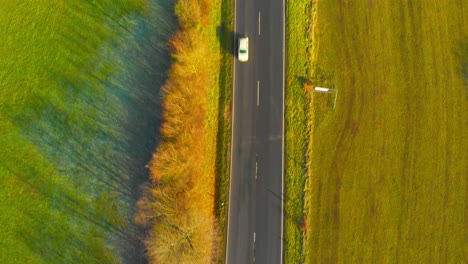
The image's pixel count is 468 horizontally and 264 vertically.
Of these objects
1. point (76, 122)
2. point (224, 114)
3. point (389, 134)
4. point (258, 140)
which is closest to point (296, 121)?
point (258, 140)

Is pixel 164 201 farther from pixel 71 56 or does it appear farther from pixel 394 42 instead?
pixel 394 42

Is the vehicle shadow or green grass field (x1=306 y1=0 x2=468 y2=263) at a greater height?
the vehicle shadow

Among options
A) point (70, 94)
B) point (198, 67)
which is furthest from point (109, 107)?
point (198, 67)

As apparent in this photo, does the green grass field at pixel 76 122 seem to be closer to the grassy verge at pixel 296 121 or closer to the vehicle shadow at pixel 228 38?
the vehicle shadow at pixel 228 38

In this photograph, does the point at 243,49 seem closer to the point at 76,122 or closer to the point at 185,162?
the point at 185,162

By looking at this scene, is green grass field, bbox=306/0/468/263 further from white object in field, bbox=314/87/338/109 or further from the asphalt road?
the asphalt road

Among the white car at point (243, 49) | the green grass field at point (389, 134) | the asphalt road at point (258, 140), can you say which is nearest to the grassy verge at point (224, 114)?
the asphalt road at point (258, 140)

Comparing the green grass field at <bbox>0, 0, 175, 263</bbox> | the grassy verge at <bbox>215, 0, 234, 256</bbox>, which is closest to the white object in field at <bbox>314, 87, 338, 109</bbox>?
the grassy verge at <bbox>215, 0, 234, 256</bbox>
